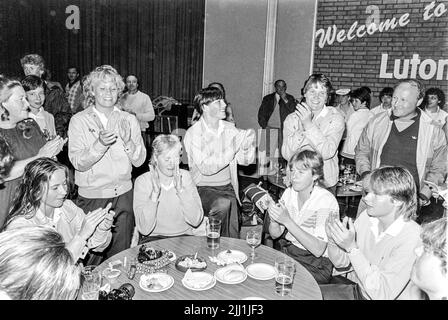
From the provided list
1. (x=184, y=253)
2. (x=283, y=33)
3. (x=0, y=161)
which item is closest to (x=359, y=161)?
(x=184, y=253)

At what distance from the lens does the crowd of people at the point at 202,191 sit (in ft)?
4.62

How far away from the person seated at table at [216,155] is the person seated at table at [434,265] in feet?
5.86

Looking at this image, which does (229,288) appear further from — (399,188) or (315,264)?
(399,188)

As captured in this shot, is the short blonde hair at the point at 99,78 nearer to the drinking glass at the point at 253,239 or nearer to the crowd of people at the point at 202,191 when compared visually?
the crowd of people at the point at 202,191

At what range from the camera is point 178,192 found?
2.54 meters

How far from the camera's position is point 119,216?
2896 mm

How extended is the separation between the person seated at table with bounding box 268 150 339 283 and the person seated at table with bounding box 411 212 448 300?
2.74 ft

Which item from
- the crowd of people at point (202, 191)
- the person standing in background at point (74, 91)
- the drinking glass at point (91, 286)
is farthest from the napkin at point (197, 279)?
the person standing in background at point (74, 91)

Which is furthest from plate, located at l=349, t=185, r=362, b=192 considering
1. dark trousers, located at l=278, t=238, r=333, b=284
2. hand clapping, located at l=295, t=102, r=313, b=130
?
dark trousers, located at l=278, t=238, r=333, b=284

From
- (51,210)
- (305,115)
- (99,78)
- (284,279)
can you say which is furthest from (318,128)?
(51,210)

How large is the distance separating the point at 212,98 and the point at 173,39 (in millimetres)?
5731

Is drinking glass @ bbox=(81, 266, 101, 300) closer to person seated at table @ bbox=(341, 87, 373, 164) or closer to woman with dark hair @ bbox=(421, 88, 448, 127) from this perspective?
person seated at table @ bbox=(341, 87, 373, 164)

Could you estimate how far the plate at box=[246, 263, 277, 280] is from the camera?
1.87 metres

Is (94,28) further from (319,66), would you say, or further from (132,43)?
(319,66)
